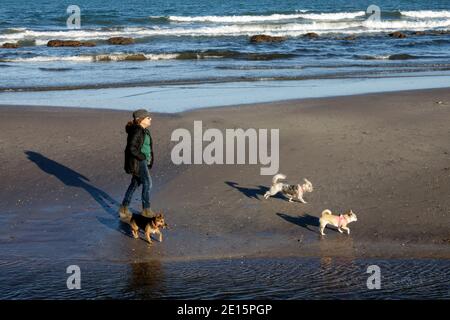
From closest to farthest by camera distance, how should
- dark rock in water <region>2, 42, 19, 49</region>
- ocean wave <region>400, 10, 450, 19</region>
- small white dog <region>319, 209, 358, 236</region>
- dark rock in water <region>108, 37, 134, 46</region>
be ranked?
small white dog <region>319, 209, 358, 236</region> < dark rock in water <region>2, 42, 19, 49</region> < dark rock in water <region>108, 37, 134, 46</region> < ocean wave <region>400, 10, 450, 19</region>

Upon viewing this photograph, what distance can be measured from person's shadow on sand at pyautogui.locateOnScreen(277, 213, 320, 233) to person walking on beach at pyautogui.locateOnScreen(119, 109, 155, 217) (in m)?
1.73

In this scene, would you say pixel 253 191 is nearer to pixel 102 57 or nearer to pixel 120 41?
pixel 102 57

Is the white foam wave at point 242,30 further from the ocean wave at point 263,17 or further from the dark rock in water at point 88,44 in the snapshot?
the ocean wave at point 263,17

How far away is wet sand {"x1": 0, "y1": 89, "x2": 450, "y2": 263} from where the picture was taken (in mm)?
8555

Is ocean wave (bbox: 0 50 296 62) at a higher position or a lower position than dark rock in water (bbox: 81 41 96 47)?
lower

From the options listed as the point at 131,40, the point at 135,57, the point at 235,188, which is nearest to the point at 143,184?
the point at 235,188

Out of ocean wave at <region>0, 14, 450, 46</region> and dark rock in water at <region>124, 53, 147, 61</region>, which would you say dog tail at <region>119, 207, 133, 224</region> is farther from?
ocean wave at <region>0, 14, 450, 46</region>

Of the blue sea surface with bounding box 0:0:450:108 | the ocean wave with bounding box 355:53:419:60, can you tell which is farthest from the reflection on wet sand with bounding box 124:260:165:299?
the ocean wave with bounding box 355:53:419:60

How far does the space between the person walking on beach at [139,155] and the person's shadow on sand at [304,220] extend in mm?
1730

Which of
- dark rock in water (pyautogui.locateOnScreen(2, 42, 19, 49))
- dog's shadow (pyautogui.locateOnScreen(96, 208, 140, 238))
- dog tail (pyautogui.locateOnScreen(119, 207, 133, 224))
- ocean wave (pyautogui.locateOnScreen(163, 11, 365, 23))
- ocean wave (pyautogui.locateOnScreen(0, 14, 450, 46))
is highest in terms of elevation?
ocean wave (pyautogui.locateOnScreen(163, 11, 365, 23))

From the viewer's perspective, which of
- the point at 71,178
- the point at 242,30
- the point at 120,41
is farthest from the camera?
the point at 242,30

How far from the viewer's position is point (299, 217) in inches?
375

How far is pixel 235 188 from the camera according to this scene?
10586 mm

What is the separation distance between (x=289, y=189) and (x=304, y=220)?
62cm
